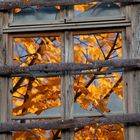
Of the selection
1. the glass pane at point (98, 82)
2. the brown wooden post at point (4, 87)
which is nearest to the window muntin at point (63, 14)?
the brown wooden post at point (4, 87)

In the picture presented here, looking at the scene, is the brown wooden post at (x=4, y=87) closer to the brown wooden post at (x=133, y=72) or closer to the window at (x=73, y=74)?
the window at (x=73, y=74)

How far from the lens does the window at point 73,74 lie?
4.51 metres

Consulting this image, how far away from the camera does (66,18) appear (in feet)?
15.2

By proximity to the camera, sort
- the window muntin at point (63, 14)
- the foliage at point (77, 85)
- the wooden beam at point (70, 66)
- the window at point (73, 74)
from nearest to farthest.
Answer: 1. the wooden beam at point (70, 66)
2. the window at point (73, 74)
3. the window muntin at point (63, 14)
4. the foliage at point (77, 85)

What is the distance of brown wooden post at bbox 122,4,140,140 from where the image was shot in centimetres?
433

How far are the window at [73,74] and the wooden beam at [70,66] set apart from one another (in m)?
0.08

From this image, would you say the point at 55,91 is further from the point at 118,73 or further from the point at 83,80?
the point at 118,73

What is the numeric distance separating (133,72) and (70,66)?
0.58 m

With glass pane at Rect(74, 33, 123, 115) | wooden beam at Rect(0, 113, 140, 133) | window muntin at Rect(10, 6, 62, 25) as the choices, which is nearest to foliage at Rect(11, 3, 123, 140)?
glass pane at Rect(74, 33, 123, 115)

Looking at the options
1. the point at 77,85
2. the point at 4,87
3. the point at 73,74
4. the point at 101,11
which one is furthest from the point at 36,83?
the point at 101,11

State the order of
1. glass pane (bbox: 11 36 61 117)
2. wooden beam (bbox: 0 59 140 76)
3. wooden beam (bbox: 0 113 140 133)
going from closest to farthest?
wooden beam (bbox: 0 113 140 133) → wooden beam (bbox: 0 59 140 76) → glass pane (bbox: 11 36 61 117)

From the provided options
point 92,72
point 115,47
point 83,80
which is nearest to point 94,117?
point 92,72

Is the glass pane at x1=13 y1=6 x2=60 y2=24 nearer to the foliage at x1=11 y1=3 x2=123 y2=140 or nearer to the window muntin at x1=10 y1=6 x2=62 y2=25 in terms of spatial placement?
the window muntin at x1=10 y1=6 x2=62 y2=25

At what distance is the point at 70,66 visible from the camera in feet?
14.5
